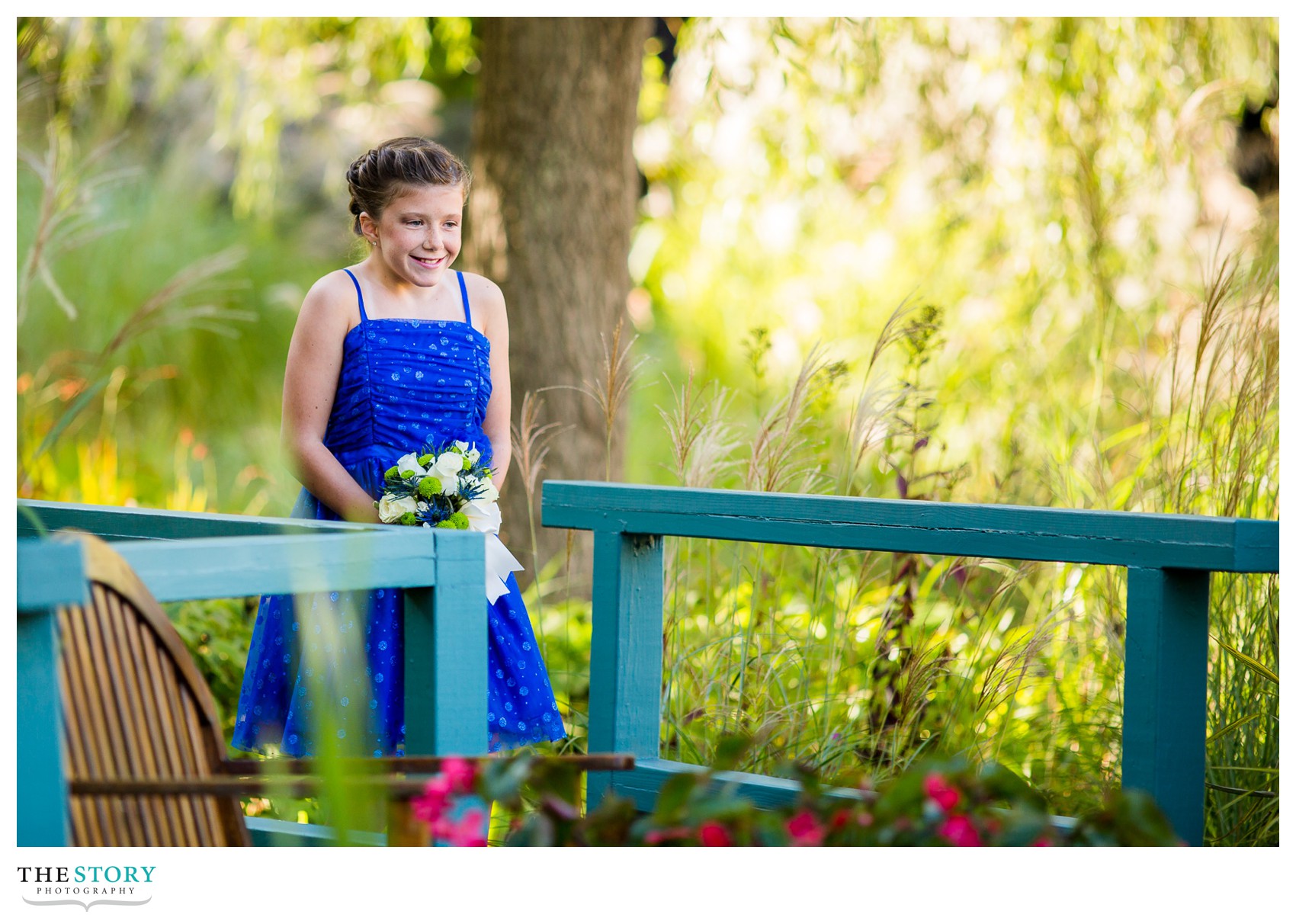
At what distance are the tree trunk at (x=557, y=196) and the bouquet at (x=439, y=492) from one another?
83.0 inches

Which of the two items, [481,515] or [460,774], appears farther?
[481,515]

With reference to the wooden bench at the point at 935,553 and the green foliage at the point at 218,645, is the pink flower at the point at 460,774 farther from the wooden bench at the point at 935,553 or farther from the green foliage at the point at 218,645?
the green foliage at the point at 218,645

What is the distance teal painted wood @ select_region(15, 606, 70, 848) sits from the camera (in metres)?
1.25

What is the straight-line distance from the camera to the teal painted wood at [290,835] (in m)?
1.70

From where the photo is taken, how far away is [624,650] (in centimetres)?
220

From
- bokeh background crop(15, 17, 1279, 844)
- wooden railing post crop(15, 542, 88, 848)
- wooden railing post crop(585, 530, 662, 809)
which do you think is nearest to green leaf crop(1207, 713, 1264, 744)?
bokeh background crop(15, 17, 1279, 844)

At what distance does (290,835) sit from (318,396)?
2.67ft

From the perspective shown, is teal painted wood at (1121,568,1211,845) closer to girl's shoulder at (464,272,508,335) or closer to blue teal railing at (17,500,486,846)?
blue teal railing at (17,500,486,846)

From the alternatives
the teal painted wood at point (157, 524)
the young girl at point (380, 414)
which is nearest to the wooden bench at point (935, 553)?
the young girl at point (380, 414)

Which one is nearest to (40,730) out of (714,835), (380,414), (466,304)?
(714,835)

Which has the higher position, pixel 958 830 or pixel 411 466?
pixel 411 466

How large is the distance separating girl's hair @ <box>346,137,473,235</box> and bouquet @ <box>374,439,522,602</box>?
18.3 inches

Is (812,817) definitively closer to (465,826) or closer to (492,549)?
(465,826)
